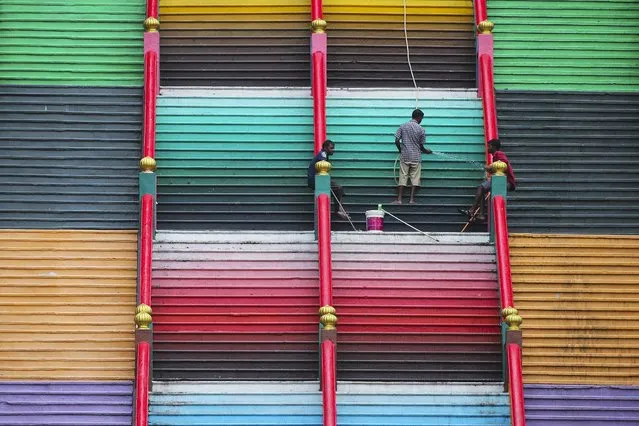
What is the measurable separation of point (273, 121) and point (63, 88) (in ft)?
15.2

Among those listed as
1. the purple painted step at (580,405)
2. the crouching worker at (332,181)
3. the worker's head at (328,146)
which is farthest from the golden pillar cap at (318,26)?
the purple painted step at (580,405)

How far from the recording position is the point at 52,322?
1394 inches

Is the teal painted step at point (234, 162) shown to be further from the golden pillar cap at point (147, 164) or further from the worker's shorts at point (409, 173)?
the worker's shorts at point (409, 173)

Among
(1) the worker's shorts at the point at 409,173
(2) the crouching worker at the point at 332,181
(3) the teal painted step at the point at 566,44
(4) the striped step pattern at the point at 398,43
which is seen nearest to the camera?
(2) the crouching worker at the point at 332,181

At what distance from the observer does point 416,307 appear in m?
35.2

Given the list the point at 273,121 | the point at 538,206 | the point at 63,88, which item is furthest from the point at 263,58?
the point at 538,206

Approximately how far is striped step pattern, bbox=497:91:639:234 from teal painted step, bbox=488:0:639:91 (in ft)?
1.57

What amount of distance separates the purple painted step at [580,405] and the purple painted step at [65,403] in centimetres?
785

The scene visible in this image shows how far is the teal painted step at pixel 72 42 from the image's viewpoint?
38969 mm

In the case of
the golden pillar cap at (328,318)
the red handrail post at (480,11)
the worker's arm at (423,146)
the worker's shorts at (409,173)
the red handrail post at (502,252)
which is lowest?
the golden pillar cap at (328,318)

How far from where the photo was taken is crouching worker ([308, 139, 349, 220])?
36.2 meters

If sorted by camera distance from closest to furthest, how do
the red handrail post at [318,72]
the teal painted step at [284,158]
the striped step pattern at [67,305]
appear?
the striped step pattern at [67,305]
the teal painted step at [284,158]
the red handrail post at [318,72]

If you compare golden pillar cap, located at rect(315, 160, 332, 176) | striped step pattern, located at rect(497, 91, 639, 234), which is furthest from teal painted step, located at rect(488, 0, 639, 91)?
golden pillar cap, located at rect(315, 160, 332, 176)

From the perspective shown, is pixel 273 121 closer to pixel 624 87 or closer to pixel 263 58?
pixel 263 58
